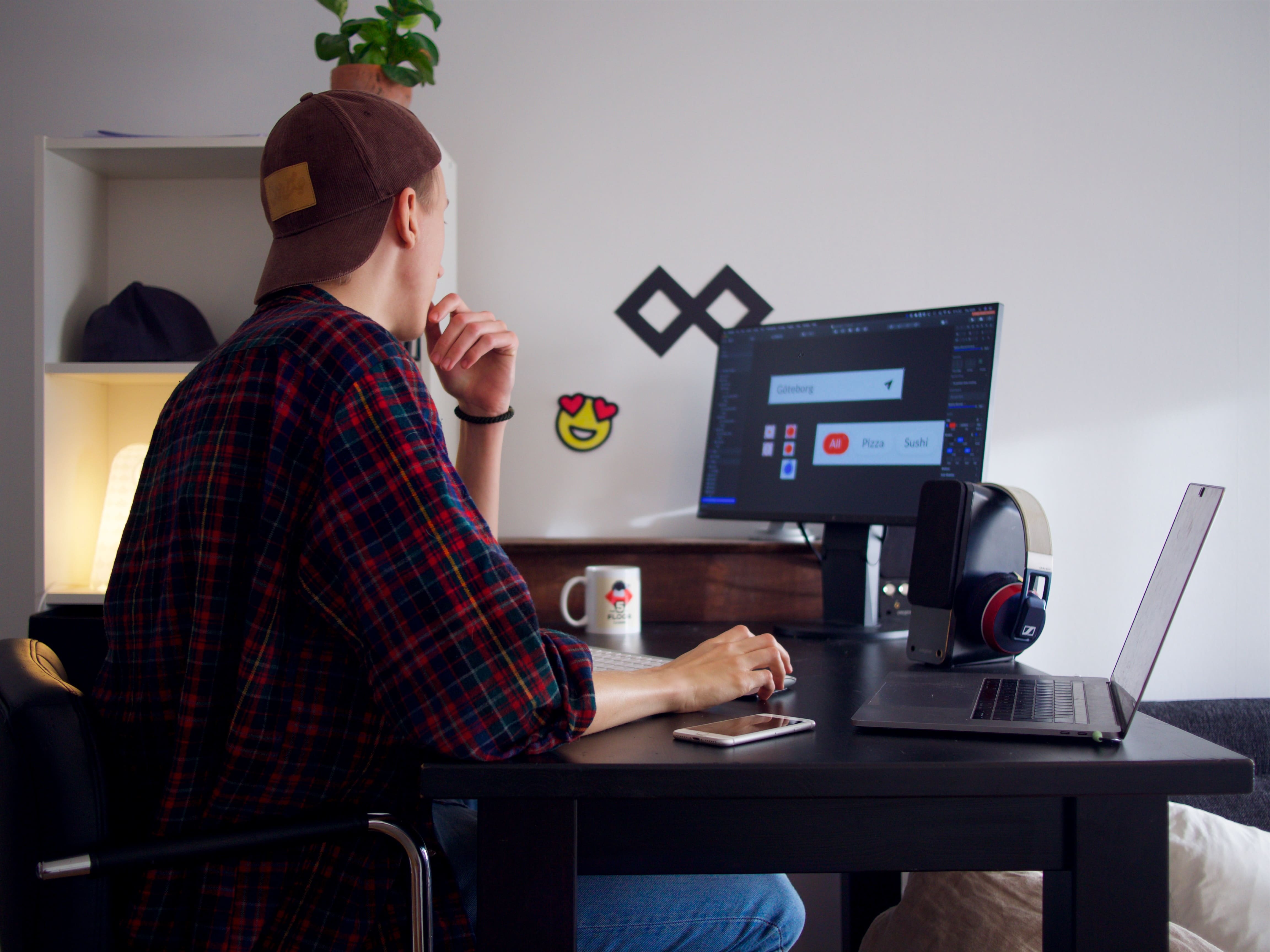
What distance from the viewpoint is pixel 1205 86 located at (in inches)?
87.1

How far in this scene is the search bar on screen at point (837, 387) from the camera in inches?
68.1

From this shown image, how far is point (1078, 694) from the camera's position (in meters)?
1.03

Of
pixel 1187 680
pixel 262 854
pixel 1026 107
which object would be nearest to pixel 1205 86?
pixel 1026 107

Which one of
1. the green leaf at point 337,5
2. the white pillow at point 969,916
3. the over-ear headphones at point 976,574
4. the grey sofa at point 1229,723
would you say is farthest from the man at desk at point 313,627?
the grey sofa at point 1229,723

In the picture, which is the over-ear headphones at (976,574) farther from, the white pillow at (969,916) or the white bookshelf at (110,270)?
the white bookshelf at (110,270)

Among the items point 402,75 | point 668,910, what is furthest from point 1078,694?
point 402,75

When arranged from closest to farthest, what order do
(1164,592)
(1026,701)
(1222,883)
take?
(1164,592)
(1026,701)
(1222,883)

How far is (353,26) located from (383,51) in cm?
8

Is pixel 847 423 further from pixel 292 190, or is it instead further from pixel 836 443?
pixel 292 190

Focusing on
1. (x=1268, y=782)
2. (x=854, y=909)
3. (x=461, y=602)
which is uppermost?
(x=461, y=602)

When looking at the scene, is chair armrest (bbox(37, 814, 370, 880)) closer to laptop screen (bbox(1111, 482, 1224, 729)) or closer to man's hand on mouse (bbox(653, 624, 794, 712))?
man's hand on mouse (bbox(653, 624, 794, 712))

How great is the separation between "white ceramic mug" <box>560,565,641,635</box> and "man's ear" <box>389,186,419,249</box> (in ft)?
2.80

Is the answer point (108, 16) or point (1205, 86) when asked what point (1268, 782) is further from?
point (108, 16)

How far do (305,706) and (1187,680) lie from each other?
2125 millimetres
